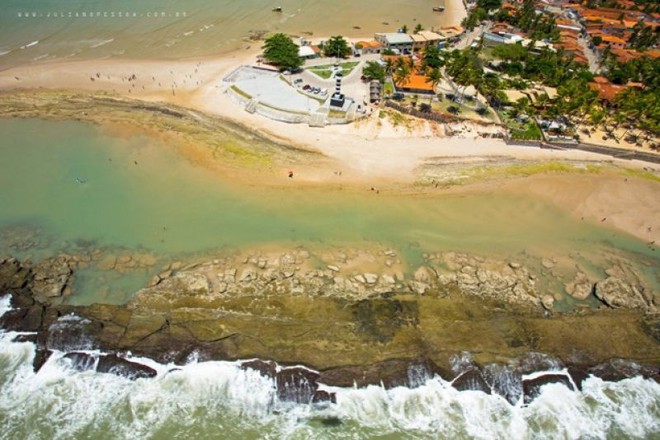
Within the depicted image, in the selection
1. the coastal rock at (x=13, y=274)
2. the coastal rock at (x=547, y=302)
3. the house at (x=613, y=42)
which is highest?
the coastal rock at (x=13, y=274)

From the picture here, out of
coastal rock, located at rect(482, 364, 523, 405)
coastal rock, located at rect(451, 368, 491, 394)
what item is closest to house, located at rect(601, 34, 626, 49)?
coastal rock, located at rect(482, 364, 523, 405)

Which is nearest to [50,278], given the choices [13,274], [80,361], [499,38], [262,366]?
[13,274]

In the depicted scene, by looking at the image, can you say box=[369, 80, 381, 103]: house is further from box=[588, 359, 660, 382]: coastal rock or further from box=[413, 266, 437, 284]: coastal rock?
box=[588, 359, 660, 382]: coastal rock

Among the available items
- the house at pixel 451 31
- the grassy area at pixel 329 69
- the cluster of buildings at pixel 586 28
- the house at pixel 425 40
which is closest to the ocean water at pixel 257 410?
the grassy area at pixel 329 69

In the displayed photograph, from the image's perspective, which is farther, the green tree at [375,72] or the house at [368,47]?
the house at [368,47]

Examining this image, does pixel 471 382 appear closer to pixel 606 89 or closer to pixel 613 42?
pixel 606 89

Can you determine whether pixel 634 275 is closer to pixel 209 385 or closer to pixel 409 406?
pixel 409 406

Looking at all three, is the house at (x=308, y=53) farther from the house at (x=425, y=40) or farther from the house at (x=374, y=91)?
the house at (x=425, y=40)
